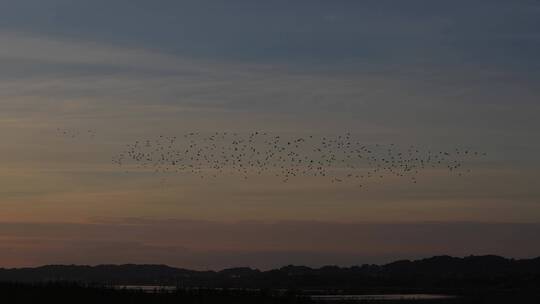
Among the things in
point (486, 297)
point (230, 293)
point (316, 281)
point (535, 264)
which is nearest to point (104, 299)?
point (230, 293)

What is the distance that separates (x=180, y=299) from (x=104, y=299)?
152 inches

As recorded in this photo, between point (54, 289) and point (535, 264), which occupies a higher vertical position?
point (535, 264)

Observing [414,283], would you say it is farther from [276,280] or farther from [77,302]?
[77,302]

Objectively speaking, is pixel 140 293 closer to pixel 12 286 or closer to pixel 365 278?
pixel 12 286

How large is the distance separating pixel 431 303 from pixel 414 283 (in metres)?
46.4

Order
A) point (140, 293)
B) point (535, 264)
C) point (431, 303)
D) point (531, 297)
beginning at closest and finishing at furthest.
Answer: point (140, 293)
point (431, 303)
point (531, 297)
point (535, 264)

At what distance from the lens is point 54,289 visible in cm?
5128

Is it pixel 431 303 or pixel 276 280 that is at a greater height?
pixel 276 280

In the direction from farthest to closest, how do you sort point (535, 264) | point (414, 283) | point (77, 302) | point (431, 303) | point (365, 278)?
1. point (535, 264)
2. point (365, 278)
3. point (414, 283)
4. point (431, 303)
5. point (77, 302)

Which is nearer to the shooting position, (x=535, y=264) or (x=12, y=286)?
(x=12, y=286)

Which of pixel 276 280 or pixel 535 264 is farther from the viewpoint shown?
pixel 535 264

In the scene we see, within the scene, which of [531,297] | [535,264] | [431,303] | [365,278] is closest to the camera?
[431,303]

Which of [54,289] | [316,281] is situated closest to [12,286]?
[54,289]

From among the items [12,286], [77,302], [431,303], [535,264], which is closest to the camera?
[77,302]
